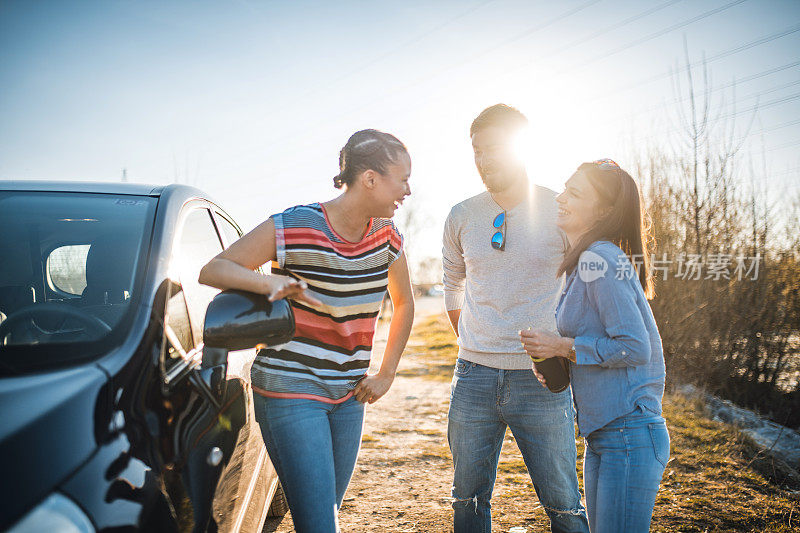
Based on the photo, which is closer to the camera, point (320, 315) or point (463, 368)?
point (320, 315)

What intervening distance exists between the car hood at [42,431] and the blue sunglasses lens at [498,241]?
1736 millimetres

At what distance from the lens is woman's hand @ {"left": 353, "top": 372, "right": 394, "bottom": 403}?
214 centimetres

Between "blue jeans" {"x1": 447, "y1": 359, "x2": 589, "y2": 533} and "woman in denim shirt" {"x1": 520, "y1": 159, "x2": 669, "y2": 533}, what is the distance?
1.01 ft

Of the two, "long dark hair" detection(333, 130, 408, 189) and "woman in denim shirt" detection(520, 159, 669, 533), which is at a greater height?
"long dark hair" detection(333, 130, 408, 189)

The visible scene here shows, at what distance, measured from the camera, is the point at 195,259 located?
2.22m

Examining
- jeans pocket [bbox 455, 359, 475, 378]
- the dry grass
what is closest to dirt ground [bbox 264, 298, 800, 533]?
the dry grass

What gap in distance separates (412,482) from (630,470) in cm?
292

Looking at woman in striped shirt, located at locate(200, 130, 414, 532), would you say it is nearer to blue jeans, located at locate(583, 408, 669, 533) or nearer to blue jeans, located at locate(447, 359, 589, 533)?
blue jeans, located at locate(447, 359, 589, 533)

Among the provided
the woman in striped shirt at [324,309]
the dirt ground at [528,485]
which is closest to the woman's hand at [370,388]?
the woman in striped shirt at [324,309]

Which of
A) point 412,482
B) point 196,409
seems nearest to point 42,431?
point 196,409

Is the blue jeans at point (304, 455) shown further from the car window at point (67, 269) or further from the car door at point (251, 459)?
the car window at point (67, 269)

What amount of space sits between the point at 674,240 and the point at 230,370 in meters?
7.04

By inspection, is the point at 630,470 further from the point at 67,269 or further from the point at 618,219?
the point at 67,269

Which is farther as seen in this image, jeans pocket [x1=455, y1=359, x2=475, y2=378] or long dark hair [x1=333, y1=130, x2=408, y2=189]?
jeans pocket [x1=455, y1=359, x2=475, y2=378]
